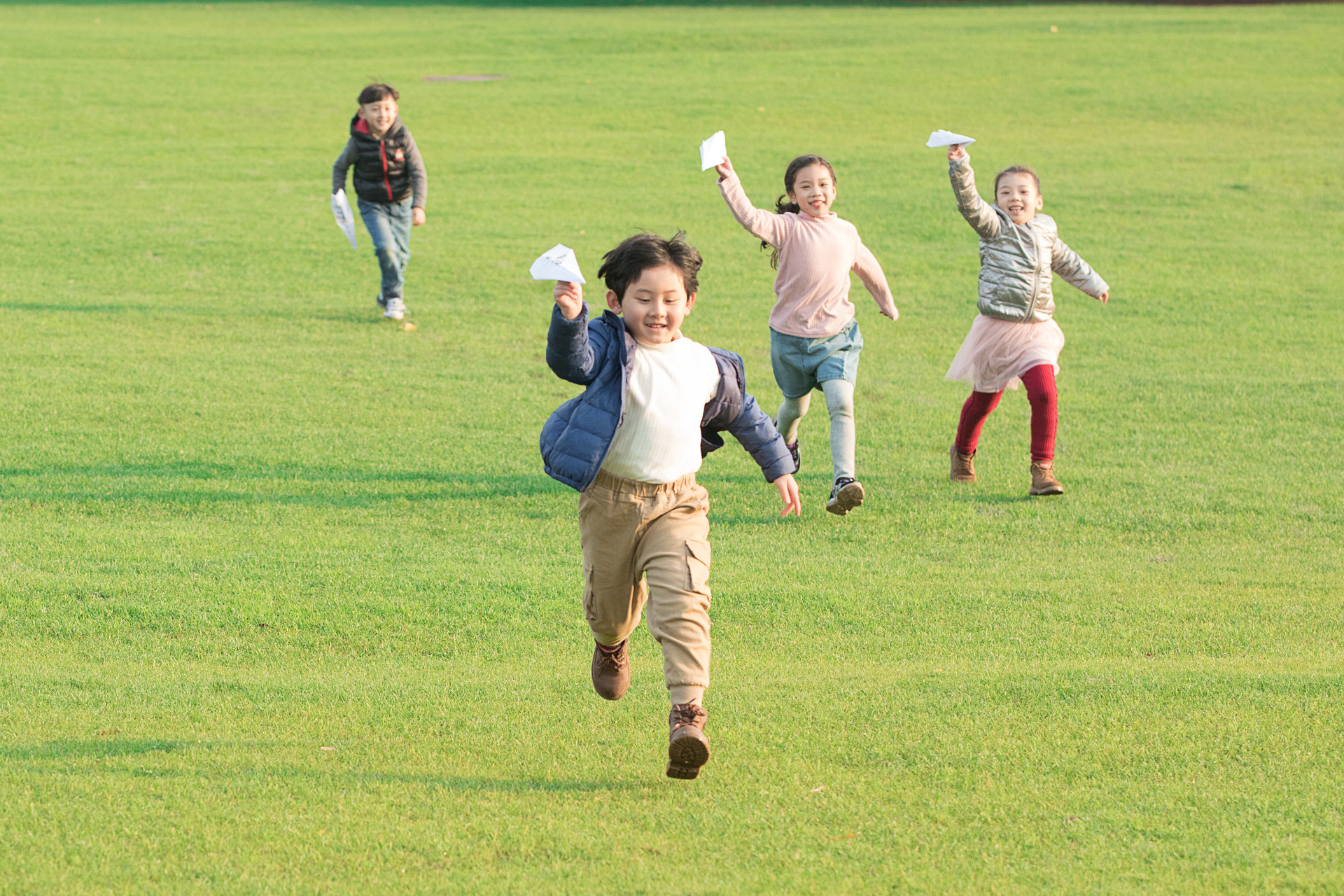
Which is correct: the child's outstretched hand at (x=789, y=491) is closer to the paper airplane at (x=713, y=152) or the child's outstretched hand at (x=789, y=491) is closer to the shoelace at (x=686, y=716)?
the shoelace at (x=686, y=716)

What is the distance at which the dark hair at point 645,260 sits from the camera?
14.5 feet

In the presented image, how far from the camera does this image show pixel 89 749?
4598mm

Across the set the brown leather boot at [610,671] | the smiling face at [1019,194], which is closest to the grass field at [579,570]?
the brown leather boot at [610,671]

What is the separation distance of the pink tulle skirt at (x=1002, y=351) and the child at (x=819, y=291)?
0.92 metres

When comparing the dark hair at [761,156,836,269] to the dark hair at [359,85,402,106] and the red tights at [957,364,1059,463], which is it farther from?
the dark hair at [359,85,402,106]

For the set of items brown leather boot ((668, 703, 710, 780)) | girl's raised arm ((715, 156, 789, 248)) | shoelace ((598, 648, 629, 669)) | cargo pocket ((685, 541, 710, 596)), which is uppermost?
girl's raised arm ((715, 156, 789, 248))

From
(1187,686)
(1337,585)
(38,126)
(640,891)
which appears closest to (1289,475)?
(1337,585)

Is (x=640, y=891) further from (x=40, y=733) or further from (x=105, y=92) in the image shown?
(x=105, y=92)

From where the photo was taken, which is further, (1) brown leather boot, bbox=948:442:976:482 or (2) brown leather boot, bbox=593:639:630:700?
(1) brown leather boot, bbox=948:442:976:482

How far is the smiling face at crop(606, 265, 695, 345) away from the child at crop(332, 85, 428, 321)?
727 centimetres

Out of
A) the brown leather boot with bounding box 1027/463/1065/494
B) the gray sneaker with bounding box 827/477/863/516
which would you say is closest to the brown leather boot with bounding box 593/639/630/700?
the gray sneaker with bounding box 827/477/863/516

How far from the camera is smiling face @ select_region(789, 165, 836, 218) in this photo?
753 cm

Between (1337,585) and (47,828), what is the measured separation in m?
5.86

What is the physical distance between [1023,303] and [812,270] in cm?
148
